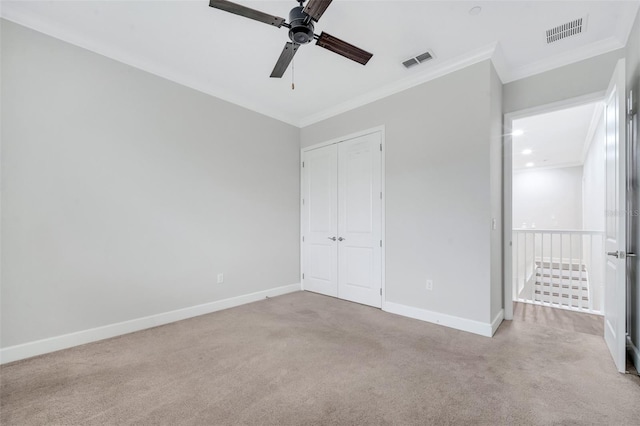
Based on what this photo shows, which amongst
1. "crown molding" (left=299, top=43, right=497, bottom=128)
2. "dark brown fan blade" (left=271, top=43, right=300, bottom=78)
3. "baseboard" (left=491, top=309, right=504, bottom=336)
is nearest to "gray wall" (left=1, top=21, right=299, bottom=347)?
"crown molding" (left=299, top=43, right=497, bottom=128)

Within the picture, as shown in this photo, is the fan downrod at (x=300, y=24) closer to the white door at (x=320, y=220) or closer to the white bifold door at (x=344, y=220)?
the white bifold door at (x=344, y=220)

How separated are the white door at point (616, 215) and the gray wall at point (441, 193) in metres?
0.87

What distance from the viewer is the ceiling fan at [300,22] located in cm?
181

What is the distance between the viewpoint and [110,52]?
276 centimetres

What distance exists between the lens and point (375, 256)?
Answer: 3727mm

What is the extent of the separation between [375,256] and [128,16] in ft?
11.6

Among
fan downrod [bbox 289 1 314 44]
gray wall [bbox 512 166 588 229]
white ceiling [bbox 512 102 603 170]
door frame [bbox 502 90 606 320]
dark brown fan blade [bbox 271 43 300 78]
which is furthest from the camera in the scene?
gray wall [bbox 512 166 588 229]

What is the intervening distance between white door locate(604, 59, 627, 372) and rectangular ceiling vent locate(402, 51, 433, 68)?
1.47m

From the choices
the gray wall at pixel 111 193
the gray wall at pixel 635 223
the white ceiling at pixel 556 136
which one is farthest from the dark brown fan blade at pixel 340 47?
the white ceiling at pixel 556 136

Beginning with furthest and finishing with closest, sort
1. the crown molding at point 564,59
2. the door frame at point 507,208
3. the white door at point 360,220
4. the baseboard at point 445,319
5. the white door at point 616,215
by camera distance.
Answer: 1. the white door at point 360,220
2. the door frame at point 507,208
3. the baseboard at point 445,319
4. the crown molding at point 564,59
5. the white door at point 616,215

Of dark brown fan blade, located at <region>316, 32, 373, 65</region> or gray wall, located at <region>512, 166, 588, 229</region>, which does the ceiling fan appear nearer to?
dark brown fan blade, located at <region>316, 32, 373, 65</region>

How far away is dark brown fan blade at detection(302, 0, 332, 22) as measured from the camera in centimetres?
176

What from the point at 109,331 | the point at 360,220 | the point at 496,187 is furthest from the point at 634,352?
the point at 109,331

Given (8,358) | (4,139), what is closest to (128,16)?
(4,139)
